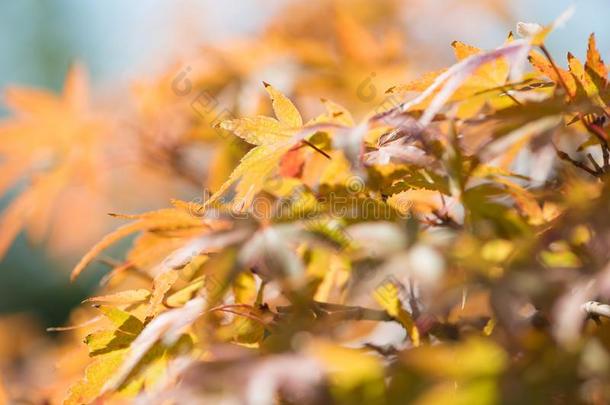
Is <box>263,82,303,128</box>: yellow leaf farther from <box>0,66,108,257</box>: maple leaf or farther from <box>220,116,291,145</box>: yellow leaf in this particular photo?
<box>0,66,108,257</box>: maple leaf

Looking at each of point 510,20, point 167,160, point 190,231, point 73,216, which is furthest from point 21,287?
point 190,231

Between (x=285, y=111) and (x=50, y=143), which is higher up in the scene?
(x=285, y=111)

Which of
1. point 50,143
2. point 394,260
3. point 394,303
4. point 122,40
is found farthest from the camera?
point 122,40

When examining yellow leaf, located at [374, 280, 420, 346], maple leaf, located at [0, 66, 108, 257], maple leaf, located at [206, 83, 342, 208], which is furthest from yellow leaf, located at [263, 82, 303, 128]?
maple leaf, located at [0, 66, 108, 257]

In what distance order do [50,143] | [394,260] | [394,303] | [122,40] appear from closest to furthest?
[394,260], [394,303], [50,143], [122,40]

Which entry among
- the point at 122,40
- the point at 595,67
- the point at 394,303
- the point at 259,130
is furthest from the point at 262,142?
the point at 122,40

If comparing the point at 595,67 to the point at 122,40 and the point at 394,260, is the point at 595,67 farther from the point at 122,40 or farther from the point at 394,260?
the point at 122,40
